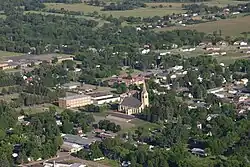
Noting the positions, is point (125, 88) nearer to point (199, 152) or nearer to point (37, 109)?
Answer: point (37, 109)

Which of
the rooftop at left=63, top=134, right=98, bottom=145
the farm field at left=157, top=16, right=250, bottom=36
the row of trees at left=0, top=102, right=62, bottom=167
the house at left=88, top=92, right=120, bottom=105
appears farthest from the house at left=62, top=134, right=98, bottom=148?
the farm field at left=157, top=16, right=250, bottom=36

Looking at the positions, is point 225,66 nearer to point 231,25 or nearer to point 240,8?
point 231,25

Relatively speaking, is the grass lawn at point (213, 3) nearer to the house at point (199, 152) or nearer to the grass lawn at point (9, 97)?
the grass lawn at point (9, 97)

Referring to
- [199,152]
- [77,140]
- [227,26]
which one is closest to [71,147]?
[77,140]

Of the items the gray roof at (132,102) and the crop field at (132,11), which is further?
the crop field at (132,11)

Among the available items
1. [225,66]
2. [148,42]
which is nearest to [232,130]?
Result: [225,66]

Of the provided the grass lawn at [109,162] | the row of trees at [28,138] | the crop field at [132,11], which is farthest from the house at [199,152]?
the crop field at [132,11]
